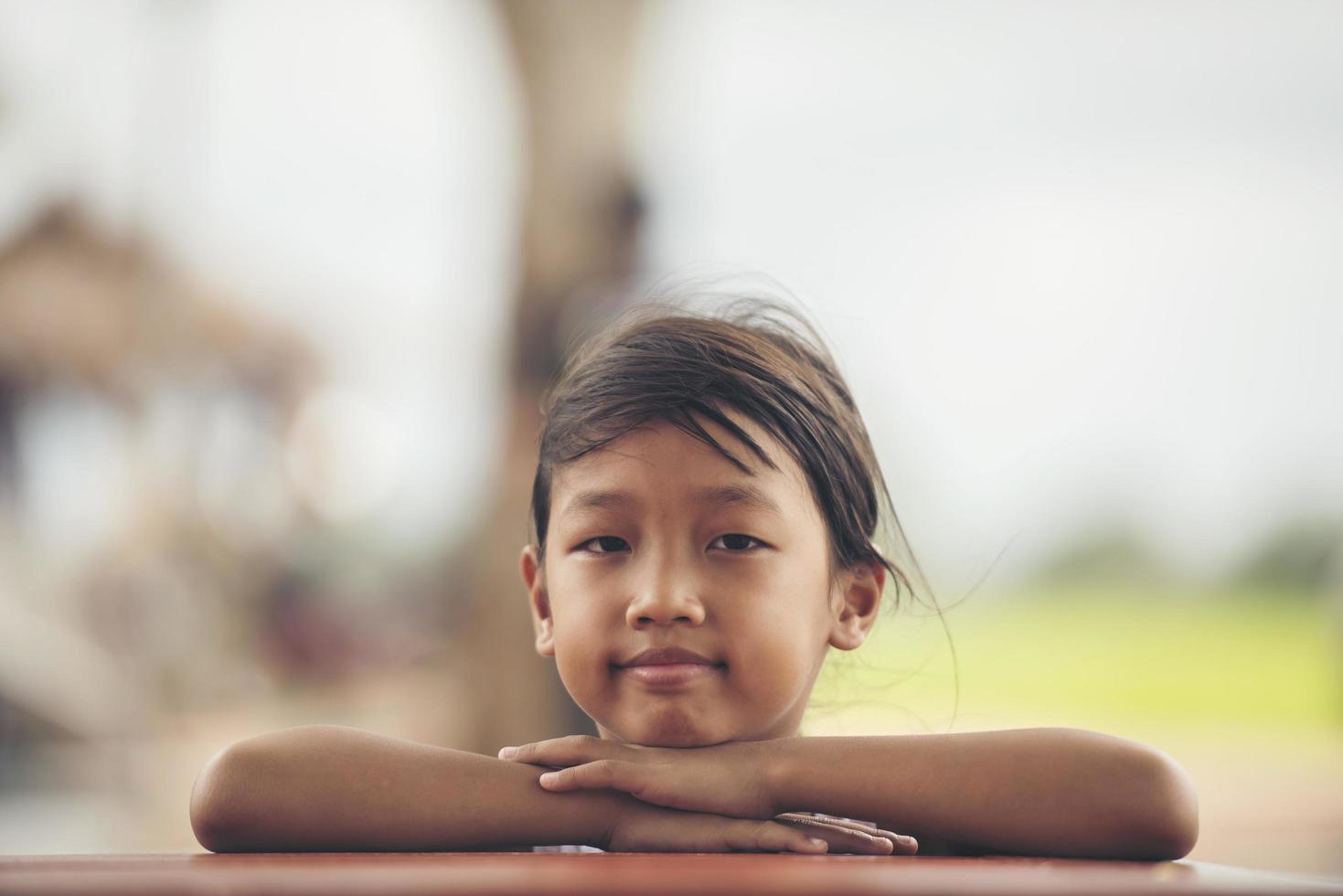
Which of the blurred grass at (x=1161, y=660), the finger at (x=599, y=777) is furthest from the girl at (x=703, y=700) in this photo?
the blurred grass at (x=1161, y=660)

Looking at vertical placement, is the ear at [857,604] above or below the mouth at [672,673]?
above

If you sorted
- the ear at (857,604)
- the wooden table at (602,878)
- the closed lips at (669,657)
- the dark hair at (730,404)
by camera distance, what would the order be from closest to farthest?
the wooden table at (602,878) < the closed lips at (669,657) < the dark hair at (730,404) < the ear at (857,604)

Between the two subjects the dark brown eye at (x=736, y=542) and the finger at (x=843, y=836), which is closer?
the finger at (x=843, y=836)

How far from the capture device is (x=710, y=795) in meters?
1.15

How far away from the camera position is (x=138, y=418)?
8117 mm

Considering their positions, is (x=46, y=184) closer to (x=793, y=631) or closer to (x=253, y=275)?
(x=253, y=275)

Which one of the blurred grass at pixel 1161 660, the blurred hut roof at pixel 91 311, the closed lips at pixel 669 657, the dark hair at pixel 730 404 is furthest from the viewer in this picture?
the blurred grass at pixel 1161 660

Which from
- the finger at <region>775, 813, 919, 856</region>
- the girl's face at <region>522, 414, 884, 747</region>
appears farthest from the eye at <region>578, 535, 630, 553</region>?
the finger at <region>775, 813, 919, 856</region>

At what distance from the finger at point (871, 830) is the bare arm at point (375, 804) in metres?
0.16

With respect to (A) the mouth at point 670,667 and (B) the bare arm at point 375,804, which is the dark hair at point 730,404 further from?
(B) the bare arm at point 375,804

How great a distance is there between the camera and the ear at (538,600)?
1.54 meters

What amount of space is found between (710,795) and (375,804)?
31 cm

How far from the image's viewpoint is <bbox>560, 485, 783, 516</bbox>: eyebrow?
1327mm

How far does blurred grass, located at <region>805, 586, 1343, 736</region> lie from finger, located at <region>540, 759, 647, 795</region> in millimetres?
7230
